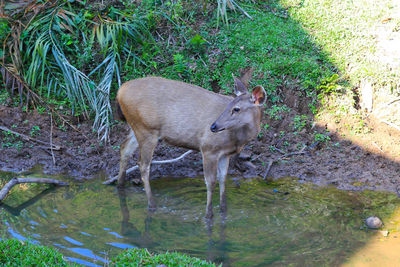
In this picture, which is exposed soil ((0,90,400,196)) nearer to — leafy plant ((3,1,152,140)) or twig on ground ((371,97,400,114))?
twig on ground ((371,97,400,114))

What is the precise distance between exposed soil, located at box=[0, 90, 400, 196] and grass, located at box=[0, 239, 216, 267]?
277 cm

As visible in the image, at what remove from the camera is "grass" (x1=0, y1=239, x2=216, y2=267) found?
4.14 m

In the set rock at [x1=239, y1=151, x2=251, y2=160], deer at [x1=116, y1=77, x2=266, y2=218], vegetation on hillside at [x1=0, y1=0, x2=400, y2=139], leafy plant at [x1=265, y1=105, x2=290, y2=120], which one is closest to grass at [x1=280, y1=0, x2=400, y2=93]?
vegetation on hillside at [x1=0, y1=0, x2=400, y2=139]

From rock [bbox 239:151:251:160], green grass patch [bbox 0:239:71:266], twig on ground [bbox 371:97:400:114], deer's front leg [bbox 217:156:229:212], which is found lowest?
rock [bbox 239:151:251:160]

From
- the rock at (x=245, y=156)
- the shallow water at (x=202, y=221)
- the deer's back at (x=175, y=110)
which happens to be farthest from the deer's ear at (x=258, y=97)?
the rock at (x=245, y=156)

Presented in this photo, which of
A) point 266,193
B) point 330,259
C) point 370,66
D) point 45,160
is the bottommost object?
point 45,160

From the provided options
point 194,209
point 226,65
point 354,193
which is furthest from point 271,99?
point 194,209

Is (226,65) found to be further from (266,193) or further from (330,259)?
(330,259)

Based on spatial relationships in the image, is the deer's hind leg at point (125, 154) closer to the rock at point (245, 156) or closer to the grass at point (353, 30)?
the rock at point (245, 156)

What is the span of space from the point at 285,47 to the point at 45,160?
15.8 ft

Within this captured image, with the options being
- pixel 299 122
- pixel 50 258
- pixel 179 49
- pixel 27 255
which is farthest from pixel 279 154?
pixel 27 255

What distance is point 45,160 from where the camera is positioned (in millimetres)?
7441

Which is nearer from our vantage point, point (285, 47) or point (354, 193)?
point (354, 193)

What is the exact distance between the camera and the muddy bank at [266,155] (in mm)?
6855
